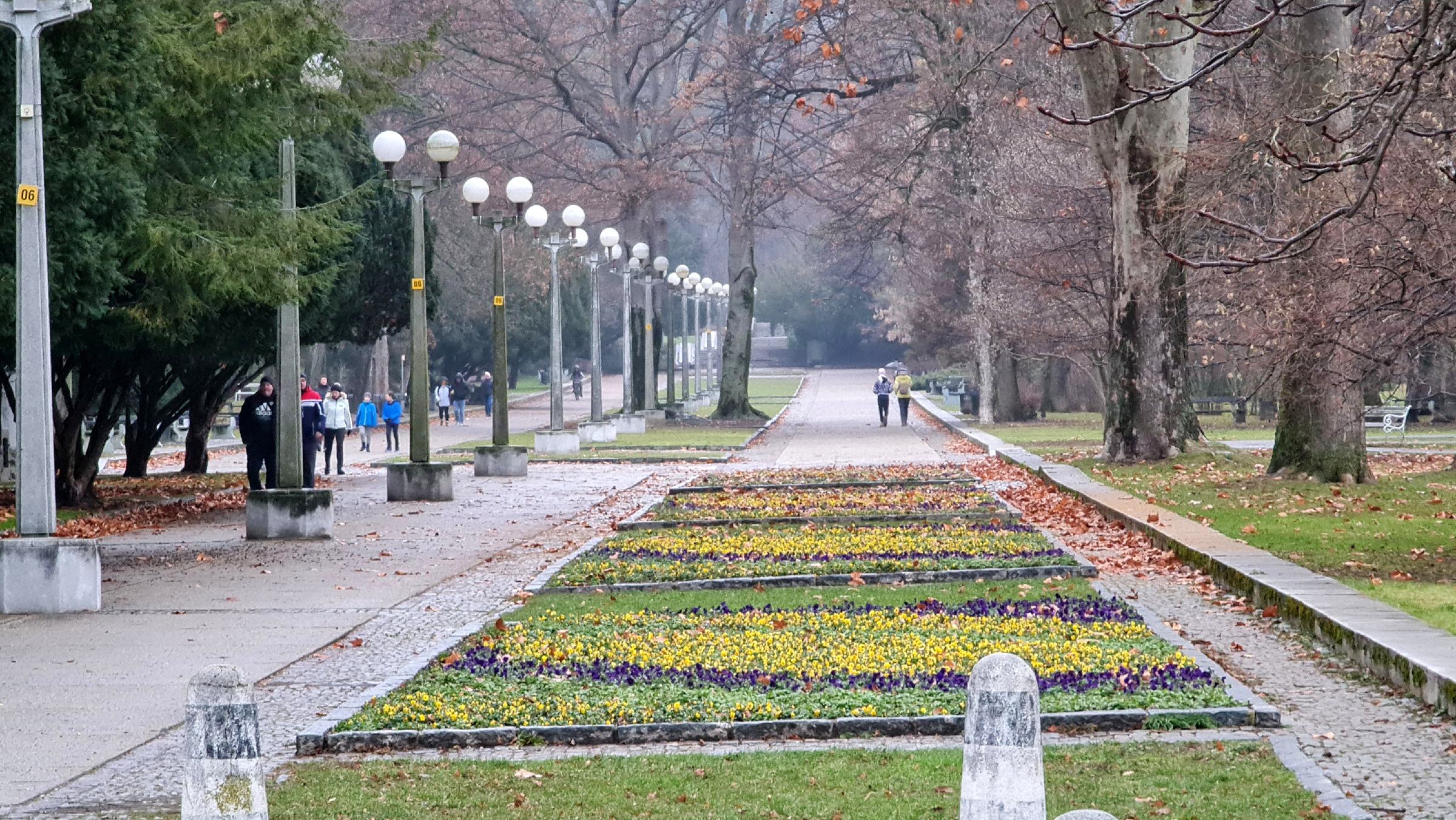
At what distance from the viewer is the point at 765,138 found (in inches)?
1854

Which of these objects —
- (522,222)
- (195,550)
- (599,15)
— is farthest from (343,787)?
(522,222)

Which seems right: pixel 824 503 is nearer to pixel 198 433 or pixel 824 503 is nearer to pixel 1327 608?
pixel 1327 608

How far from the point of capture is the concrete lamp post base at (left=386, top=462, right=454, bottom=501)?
1032 inches

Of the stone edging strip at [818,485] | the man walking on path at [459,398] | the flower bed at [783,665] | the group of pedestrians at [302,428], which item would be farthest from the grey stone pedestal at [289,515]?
the man walking on path at [459,398]

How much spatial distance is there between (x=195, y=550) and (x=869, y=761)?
1318cm

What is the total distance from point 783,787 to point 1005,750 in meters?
2.37

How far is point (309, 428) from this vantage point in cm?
2850

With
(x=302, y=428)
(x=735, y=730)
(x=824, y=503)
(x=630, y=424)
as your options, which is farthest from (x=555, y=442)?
(x=735, y=730)

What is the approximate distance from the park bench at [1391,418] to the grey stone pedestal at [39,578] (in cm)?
3197

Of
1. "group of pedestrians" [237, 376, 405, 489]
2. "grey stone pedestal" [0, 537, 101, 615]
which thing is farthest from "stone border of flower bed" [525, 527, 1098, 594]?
"group of pedestrians" [237, 376, 405, 489]

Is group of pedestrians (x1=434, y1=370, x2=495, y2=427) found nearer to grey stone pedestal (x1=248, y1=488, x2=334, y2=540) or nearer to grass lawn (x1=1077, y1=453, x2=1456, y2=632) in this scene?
grass lawn (x1=1077, y1=453, x2=1456, y2=632)

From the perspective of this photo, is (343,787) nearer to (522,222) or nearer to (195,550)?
(195,550)

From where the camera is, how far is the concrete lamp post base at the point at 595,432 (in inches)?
1751

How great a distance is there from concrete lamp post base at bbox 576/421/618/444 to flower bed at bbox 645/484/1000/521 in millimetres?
18552
